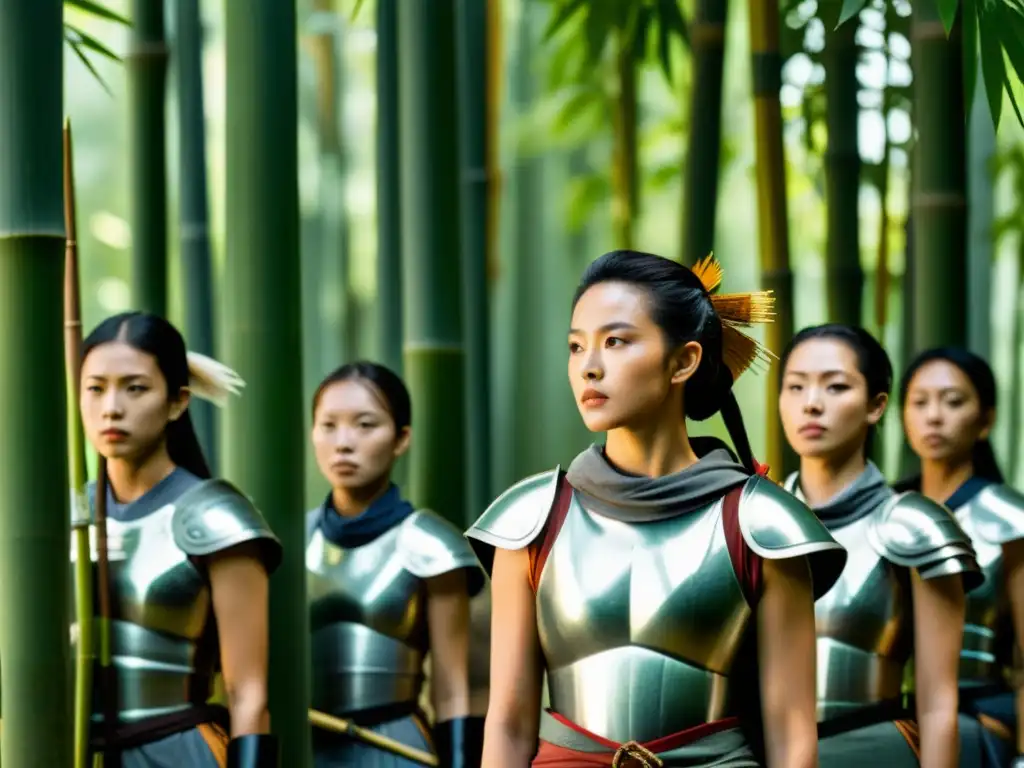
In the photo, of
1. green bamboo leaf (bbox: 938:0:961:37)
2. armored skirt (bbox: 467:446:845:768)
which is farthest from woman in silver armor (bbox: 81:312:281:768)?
green bamboo leaf (bbox: 938:0:961:37)

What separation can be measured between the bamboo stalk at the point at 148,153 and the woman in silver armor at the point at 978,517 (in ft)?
5.29

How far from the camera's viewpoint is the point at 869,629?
10.8ft

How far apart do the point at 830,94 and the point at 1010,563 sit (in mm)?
1336

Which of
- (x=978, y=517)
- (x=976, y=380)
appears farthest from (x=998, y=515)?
(x=976, y=380)

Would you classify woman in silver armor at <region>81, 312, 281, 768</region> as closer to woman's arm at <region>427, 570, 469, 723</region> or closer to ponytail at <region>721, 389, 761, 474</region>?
woman's arm at <region>427, 570, 469, 723</region>

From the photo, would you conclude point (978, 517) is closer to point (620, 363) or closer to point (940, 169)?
point (940, 169)

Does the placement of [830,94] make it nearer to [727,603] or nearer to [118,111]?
[727,603]

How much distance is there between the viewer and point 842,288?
4.45 metres

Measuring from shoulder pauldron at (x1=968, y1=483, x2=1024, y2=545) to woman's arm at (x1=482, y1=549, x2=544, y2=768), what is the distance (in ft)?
5.39

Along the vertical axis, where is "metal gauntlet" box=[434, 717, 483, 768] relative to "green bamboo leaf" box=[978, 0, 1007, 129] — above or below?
below

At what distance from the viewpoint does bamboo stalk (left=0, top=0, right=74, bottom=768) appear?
104 inches

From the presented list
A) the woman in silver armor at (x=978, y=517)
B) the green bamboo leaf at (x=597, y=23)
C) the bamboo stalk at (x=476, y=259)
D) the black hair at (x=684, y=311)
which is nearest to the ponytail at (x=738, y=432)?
the black hair at (x=684, y=311)

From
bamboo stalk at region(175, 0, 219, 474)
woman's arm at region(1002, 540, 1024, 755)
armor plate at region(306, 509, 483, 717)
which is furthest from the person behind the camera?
bamboo stalk at region(175, 0, 219, 474)

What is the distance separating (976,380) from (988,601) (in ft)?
1.44
